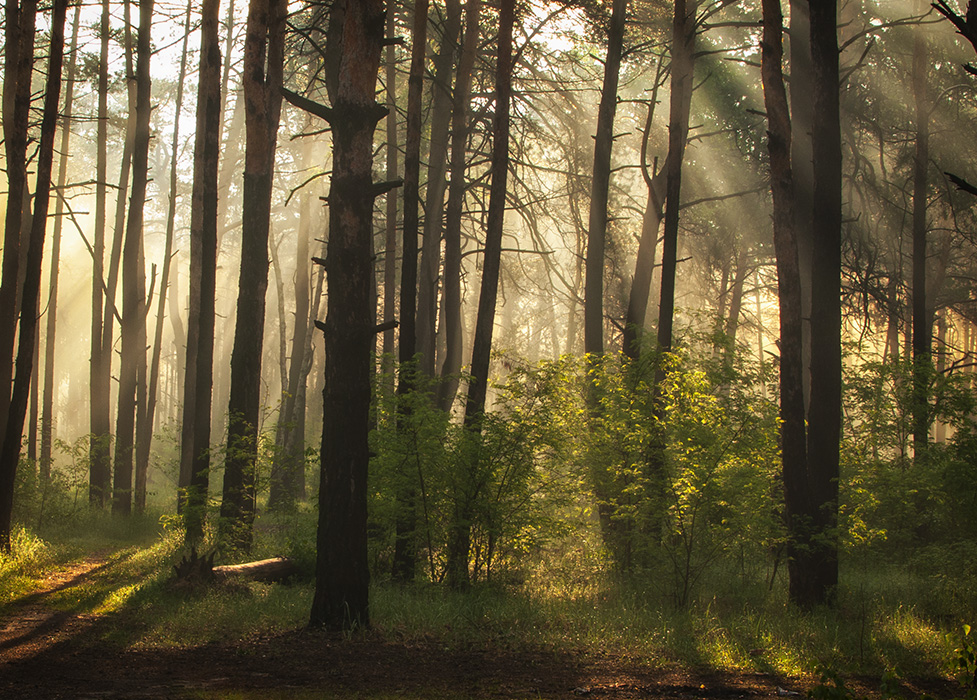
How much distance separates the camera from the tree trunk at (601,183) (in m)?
14.8

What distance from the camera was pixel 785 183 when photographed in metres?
10.4

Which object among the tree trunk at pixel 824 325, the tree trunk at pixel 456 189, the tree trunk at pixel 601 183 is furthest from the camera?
the tree trunk at pixel 601 183

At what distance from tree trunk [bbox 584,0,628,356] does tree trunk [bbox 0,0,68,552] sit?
9367 millimetres

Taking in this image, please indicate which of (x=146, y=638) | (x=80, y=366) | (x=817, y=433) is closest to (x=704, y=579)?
(x=817, y=433)

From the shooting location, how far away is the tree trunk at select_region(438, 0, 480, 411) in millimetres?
14102

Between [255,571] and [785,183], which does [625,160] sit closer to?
[785,183]

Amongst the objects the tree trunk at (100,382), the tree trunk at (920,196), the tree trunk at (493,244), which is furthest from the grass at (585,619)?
the tree trunk at (920,196)

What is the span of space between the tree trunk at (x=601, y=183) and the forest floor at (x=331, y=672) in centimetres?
875

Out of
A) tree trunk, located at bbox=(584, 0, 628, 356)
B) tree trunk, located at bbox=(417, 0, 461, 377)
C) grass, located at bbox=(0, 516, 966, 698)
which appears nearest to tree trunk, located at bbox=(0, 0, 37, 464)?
grass, located at bbox=(0, 516, 966, 698)

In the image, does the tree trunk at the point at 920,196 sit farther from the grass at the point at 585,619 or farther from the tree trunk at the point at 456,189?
the tree trunk at the point at 456,189

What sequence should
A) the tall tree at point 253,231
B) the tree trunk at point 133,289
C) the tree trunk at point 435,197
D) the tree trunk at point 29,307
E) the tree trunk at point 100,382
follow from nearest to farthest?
1. the tree trunk at point 29,307
2. the tall tree at point 253,231
3. the tree trunk at point 435,197
4. the tree trunk at point 133,289
5. the tree trunk at point 100,382

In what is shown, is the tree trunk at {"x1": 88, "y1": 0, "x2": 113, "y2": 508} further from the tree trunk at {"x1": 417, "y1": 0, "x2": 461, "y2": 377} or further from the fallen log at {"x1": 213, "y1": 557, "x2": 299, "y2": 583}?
the fallen log at {"x1": 213, "y1": 557, "x2": 299, "y2": 583}

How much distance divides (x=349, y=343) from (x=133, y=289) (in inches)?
463

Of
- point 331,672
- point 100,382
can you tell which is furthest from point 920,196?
point 100,382
